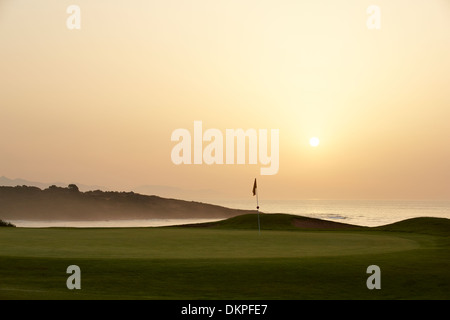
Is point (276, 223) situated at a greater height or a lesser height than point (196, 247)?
greater

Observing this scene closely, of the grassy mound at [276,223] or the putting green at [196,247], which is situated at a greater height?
the grassy mound at [276,223]

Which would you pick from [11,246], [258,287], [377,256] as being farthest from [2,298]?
[377,256]

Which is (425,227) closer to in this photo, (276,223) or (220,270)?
(276,223)

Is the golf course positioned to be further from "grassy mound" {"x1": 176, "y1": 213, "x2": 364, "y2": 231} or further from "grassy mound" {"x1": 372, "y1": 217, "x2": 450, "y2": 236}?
"grassy mound" {"x1": 176, "y1": 213, "x2": 364, "y2": 231}

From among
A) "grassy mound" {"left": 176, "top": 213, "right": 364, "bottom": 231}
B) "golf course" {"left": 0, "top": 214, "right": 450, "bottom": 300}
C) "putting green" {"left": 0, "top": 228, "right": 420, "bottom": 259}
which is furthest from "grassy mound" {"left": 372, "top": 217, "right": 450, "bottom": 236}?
"golf course" {"left": 0, "top": 214, "right": 450, "bottom": 300}

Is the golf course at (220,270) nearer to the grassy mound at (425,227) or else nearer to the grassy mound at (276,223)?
the grassy mound at (425,227)

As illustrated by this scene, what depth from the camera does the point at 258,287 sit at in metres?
15.6

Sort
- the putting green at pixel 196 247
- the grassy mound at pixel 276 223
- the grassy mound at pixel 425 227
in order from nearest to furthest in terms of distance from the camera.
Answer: the putting green at pixel 196 247 < the grassy mound at pixel 425 227 < the grassy mound at pixel 276 223

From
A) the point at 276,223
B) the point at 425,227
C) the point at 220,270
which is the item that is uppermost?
the point at 276,223

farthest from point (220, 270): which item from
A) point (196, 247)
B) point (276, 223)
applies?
point (276, 223)

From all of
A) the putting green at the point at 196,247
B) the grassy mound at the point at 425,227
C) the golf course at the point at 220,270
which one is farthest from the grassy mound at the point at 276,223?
the golf course at the point at 220,270
